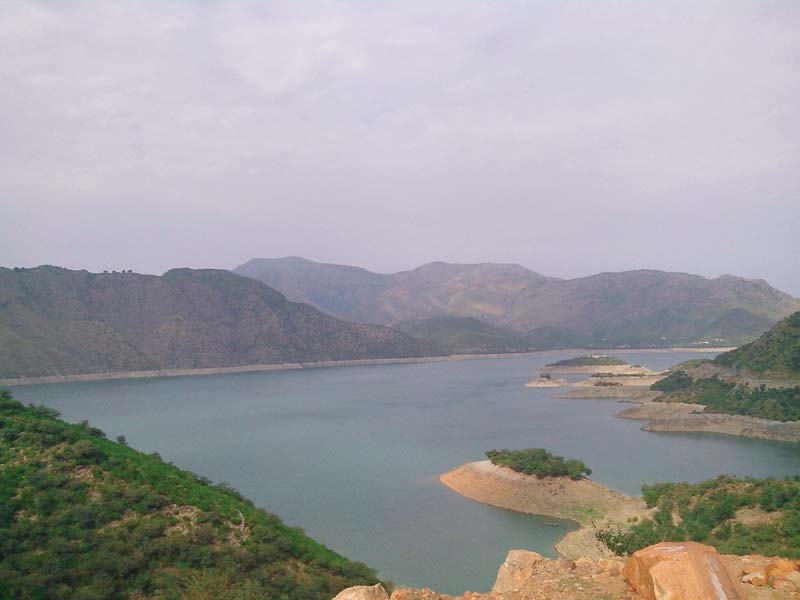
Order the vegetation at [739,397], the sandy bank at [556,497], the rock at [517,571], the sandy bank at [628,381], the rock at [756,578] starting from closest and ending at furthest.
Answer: the rock at [756,578] < the rock at [517,571] < the sandy bank at [556,497] < the vegetation at [739,397] < the sandy bank at [628,381]

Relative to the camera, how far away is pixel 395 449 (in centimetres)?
3825

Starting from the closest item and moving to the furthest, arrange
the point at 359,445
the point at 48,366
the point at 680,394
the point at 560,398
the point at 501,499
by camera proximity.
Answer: the point at 501,499
the point at 359,445
the point at 680,394
the point at 560,398
the point at 48,366

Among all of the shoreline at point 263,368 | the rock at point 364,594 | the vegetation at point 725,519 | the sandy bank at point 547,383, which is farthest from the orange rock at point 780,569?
the shoreline at point 263,368

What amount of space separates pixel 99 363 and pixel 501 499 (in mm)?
76854

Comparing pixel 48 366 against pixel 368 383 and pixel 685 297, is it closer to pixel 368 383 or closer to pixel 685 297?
pixel 368 383

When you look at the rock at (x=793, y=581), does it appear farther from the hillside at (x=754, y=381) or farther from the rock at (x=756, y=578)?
the hillside at (x=754, y=381)

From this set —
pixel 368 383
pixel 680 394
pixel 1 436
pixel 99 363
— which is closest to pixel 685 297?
pixel 368 383

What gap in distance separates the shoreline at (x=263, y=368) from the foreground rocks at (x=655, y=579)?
8166 cm

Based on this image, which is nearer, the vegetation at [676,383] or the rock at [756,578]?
the rock at [756,578]

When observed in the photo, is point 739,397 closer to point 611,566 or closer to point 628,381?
point 628,381

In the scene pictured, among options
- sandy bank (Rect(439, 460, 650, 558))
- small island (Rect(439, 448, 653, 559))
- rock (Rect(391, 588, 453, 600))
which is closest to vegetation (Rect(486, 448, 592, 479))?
small island (Rect(439, 448, 653, 559))

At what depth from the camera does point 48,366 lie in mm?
80562

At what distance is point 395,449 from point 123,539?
27796mm

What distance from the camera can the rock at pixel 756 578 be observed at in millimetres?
5355
